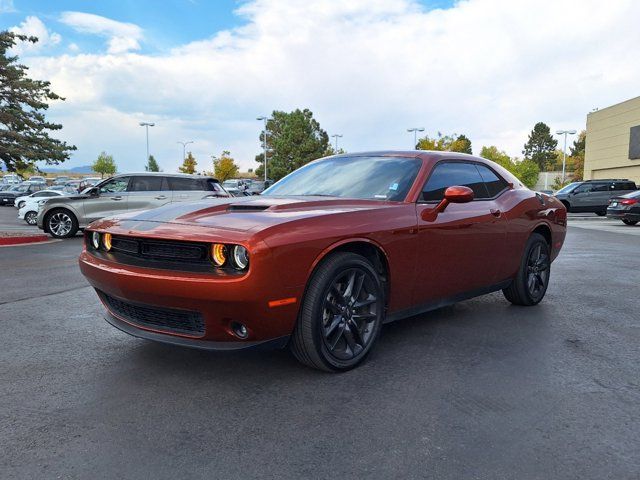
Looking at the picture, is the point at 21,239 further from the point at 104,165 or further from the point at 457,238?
the point at 104,165

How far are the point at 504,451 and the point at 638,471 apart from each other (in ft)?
1.81

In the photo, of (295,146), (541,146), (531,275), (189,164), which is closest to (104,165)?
(189,164)

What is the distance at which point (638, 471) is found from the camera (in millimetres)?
2332

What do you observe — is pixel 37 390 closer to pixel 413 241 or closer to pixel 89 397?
pixel 89 397

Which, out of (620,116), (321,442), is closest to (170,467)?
(321,442)

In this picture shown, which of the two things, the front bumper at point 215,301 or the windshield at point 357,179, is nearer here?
the front bumper at point 215,301

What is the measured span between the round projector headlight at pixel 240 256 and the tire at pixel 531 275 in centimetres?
324

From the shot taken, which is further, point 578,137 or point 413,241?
point 578,137

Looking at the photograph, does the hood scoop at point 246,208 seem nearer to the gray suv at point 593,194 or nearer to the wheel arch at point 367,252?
the wheel arch at point 367,252

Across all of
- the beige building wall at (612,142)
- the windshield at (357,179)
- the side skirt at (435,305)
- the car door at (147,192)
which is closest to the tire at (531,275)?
the side skirt at (435,305)

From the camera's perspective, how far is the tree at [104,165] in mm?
119312

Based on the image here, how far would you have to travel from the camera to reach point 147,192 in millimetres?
13828

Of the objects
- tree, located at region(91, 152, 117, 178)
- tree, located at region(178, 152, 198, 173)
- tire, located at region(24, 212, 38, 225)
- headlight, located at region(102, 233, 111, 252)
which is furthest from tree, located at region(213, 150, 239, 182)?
headlight, located at region(102, 233, 111, 252)

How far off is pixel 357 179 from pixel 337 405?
203 cm
